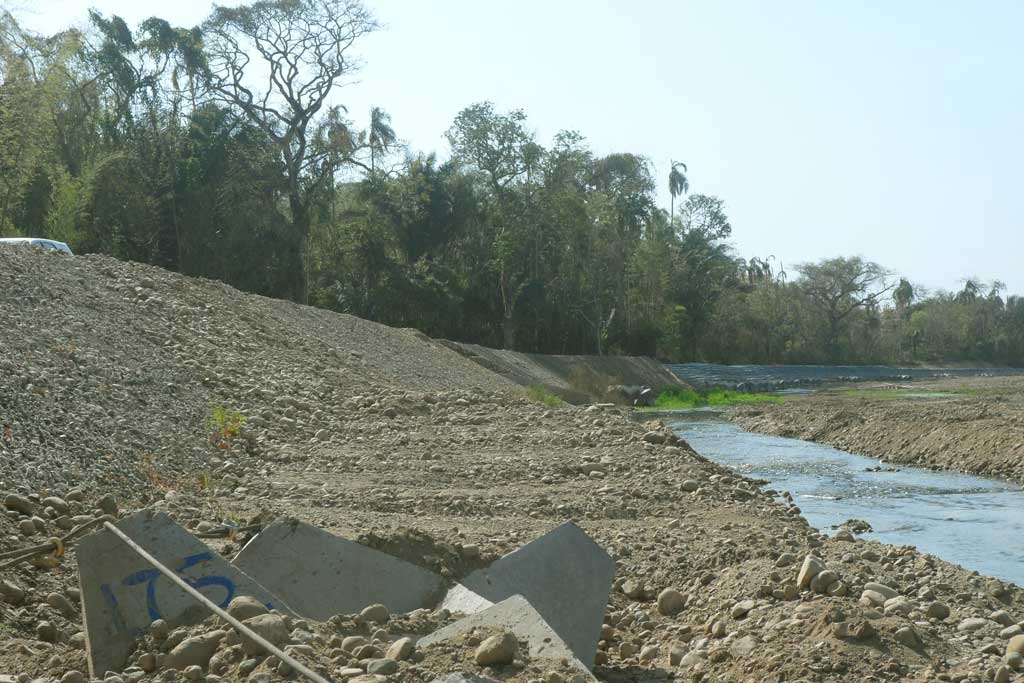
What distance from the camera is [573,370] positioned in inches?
1662

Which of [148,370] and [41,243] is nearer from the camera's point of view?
[148,370]

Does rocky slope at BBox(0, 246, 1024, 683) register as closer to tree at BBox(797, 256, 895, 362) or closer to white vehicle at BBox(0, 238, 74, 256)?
white vehicle at BBox(0, 238, 74, 256)

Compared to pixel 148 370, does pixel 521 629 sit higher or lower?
lower

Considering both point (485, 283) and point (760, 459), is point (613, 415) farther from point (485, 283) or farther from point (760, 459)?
point (485, 283)

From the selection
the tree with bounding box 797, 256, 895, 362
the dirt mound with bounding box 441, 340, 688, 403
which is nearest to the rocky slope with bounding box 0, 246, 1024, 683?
the dirt mound with bounding box 441, 340, 688, 403

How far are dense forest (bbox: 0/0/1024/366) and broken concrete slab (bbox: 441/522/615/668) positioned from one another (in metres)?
26.3

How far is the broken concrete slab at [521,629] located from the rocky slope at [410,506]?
0.11 meters

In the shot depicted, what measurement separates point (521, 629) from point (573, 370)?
37.6 m

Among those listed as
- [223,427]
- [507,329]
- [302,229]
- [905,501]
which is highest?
[302,229]

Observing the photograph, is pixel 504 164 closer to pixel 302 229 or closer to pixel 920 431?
pixel 302 229

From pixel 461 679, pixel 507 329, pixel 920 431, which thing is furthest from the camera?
pixel 507 329

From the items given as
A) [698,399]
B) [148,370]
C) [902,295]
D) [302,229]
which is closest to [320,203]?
[302,229]

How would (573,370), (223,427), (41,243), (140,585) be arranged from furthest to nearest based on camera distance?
(573,370) < (41,243) < (223,427) < (140,585)

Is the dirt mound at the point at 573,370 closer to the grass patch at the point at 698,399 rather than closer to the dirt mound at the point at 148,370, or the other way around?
the grass patch at the point at 698,399
